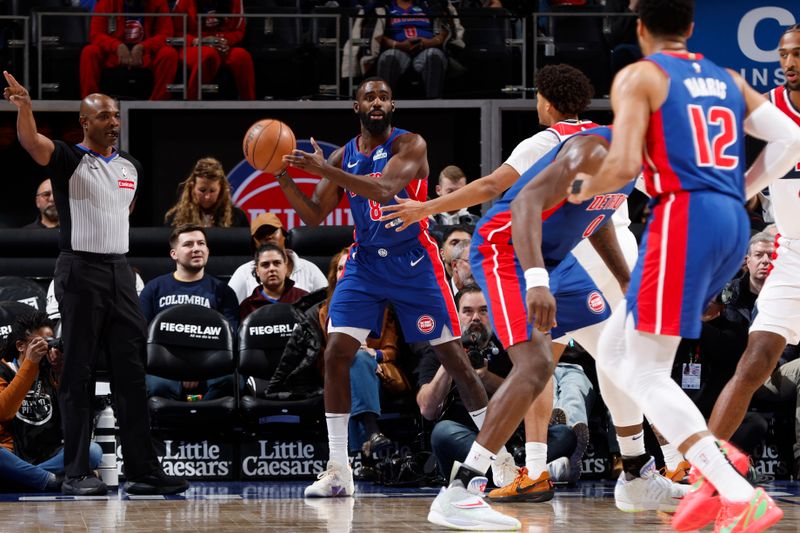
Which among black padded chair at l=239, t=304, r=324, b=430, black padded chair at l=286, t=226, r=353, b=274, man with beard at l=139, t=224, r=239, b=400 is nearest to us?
black padded chair at l=239, t=304, r=324, b=430

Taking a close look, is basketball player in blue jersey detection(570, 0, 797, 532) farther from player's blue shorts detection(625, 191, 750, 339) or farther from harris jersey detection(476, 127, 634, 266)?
harris jersey detection(476, 127, 634, 266)

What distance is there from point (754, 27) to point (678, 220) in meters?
9.18

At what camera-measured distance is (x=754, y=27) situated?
40.8 feet

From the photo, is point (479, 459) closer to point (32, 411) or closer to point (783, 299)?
point (783, 299)

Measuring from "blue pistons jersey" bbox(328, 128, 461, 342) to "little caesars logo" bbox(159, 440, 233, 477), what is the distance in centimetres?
170

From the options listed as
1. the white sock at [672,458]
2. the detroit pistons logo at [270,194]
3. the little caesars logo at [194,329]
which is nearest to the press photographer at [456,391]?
the white sock at [672,458]

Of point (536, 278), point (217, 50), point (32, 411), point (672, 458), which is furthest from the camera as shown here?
point (217, 50)

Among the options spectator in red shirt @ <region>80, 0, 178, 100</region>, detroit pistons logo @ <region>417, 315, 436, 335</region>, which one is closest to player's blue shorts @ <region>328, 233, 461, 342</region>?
detroit pistons logo @ <region>417, 315, 436, 335</region>

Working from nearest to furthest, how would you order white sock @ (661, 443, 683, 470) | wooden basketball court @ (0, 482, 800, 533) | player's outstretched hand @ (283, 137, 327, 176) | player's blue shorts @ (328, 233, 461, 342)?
wooden basketball court @ (0, 482, 800, 533) → white sock @ (661, 443, 683, 470) → player's outstretched hand @ (283, 137, 327, 176) → player's blue shorts @ (328, 233, 461, 342)

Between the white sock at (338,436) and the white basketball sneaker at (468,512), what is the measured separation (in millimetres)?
1604

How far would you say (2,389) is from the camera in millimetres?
6980

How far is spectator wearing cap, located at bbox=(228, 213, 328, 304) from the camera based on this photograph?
8.69 m

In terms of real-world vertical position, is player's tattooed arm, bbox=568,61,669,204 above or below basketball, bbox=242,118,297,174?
below

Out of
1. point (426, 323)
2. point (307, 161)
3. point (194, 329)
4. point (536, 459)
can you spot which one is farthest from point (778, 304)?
point (194, 329)
